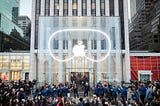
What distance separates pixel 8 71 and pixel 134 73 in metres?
29.1

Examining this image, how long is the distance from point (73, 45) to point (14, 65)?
2631cm

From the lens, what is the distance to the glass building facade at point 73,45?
34969 millimetres

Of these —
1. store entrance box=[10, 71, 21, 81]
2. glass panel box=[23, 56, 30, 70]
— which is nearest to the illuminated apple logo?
glass panel box=[23, 56, 30, 70]

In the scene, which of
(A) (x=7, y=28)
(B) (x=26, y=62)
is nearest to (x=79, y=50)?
(B) (x=26, y=62)

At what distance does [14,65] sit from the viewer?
58188 mm

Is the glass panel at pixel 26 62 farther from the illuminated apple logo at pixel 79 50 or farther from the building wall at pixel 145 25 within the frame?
the building wall at pixel 145 25

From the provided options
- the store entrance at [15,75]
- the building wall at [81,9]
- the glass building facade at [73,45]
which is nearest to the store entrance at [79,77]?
the glass building facade at [73,45]

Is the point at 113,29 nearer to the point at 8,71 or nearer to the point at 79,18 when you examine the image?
the point at 79,18

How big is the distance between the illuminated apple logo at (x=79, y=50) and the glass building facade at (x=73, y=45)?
41 cm

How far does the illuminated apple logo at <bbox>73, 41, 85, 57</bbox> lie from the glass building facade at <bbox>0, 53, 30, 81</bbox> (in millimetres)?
24520

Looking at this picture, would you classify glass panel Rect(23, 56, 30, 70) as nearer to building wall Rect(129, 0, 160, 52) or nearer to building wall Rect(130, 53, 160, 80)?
building wall Rect(130, 53, 160, 80)

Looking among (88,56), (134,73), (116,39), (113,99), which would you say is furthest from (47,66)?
(134,73)

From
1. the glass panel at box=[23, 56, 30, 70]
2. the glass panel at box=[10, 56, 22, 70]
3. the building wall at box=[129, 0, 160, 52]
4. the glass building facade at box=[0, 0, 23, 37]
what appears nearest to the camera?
the glass panel at box=[10, 56, 22, 70]

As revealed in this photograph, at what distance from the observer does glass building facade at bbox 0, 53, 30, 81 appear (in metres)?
57.4
